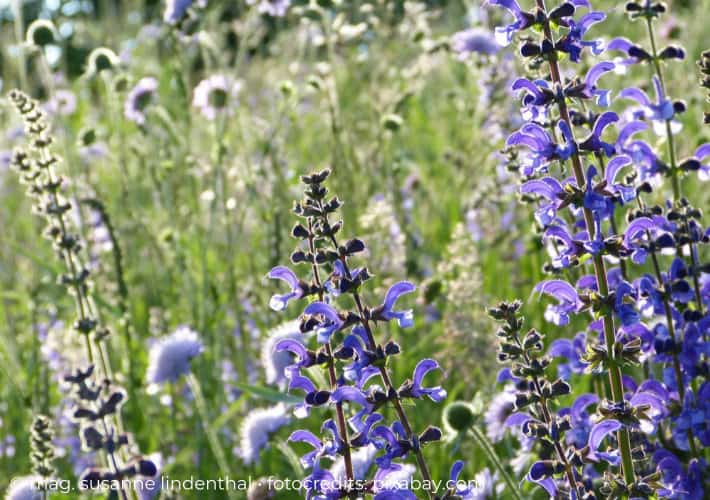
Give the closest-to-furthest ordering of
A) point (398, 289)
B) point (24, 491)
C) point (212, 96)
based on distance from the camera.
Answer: point (398, 289) < point (24, 491) < point (212, 96)

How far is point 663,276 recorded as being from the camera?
228 centimetres

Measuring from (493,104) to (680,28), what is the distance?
1.99m

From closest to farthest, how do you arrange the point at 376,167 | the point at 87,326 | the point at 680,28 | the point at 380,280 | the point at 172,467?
the point at 87,326, the point at 172,467, the point at 380,280, the point at 376,167, the point at 680,28

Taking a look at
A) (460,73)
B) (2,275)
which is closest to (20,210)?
(2,275)

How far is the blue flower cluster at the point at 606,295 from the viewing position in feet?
5.69

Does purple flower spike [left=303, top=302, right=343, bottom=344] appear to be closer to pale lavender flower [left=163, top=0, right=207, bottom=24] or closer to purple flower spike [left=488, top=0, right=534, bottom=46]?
purple flower spike [left=488, top=0, right=534, bottom=46]

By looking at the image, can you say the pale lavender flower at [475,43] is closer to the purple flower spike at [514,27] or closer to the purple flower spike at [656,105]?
the purple flower spike at [656,105]

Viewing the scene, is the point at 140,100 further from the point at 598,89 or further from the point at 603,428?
the point at 603,428

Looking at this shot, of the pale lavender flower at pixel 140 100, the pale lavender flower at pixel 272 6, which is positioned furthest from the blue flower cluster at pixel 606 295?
the pale lavender flower at pixel 140 100

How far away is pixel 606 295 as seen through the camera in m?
1.73

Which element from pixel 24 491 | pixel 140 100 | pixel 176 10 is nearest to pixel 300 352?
pixel 24 491

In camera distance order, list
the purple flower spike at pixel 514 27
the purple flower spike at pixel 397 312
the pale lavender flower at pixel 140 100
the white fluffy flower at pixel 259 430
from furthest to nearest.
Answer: the pale lavender flower at pixel 140 100, the white fluffy flower at pixel 259 430, the purple flower spike at pixel 514 27, the purple flower spike at pixel 397 312

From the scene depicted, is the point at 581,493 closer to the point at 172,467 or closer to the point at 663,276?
the point at 663,276

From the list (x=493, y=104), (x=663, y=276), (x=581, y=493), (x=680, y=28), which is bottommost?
(x=581, y=493)
